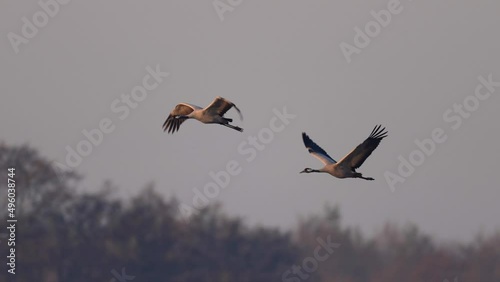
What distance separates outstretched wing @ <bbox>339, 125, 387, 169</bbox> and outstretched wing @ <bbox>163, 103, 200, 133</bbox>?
3835mm

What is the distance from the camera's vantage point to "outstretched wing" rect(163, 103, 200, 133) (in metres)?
34.2

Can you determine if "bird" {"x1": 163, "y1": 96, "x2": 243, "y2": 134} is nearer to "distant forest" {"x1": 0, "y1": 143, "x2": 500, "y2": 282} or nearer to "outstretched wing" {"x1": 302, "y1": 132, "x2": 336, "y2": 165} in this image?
"outstretched wing" {"x1": 302, "y1": 132, "x2": 336, "y2": 165}

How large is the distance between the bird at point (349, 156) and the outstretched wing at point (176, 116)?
2.71 meters

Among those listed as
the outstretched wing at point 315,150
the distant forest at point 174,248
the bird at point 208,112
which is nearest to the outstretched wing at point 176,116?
the bird at point 208,112

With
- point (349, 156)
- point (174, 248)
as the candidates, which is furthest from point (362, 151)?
point (174, 248)

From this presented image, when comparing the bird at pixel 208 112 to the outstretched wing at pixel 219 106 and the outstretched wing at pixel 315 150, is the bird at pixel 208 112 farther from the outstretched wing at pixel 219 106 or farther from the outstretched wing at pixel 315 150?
the outstretched wing at pixel 315 150

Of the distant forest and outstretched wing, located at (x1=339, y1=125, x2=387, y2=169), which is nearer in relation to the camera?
outstretched wing, located at (x1=339, y1=125, x2=387, y2=169)

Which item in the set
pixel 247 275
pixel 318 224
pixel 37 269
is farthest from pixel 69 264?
pixel 318 224

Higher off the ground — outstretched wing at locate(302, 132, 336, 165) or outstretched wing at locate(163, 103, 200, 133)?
outstretched wing at locate(163, 103, 200, 133)

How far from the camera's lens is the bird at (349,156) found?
30.8 metres

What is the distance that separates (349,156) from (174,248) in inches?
710

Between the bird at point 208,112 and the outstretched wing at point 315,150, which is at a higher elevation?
the bird at point 208,112

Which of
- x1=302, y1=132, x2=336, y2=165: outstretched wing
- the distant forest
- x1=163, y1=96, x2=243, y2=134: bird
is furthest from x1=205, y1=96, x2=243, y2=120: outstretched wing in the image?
the distant forest

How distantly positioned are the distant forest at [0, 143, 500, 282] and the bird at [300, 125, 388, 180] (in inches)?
511
